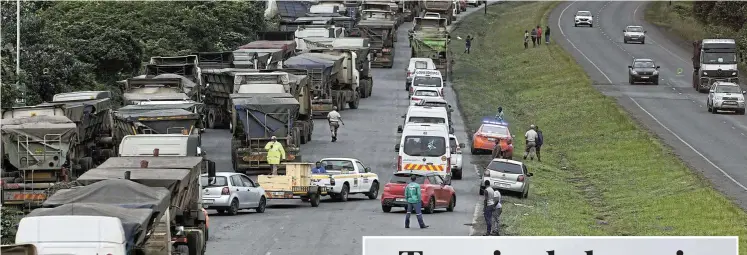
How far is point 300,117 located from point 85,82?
10365mm

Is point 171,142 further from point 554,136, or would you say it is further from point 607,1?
point 607,1

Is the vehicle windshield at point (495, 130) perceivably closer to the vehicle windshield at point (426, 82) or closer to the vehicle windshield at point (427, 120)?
the vehicle windshield at point (427, 120)

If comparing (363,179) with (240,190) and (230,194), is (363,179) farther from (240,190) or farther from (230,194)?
(230,194)

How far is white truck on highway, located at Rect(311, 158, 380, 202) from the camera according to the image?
40.2 meters

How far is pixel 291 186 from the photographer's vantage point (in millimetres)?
38938

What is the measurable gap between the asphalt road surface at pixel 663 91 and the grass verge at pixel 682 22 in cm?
113

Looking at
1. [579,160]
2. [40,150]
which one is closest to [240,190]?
[40,150]

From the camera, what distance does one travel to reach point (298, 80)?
5362cm

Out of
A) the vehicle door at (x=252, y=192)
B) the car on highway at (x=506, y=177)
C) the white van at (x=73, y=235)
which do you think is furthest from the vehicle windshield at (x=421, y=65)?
the white van at (x=73, y=235)

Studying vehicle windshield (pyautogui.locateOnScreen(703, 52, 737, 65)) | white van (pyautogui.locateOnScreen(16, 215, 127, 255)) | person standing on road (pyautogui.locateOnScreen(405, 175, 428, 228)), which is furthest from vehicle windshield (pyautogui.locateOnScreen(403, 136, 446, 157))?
vehicle windshield (pyautogui.locateOnScreen(703, 52, 737, 65))

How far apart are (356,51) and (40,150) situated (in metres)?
34.7

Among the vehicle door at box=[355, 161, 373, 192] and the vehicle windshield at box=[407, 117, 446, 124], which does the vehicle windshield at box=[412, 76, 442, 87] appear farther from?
the vehicle door at box=[355, 161, 373, 192]

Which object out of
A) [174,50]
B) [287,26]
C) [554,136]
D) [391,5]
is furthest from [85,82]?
[391,5]

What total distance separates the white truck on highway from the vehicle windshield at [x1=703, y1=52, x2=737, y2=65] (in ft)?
120
